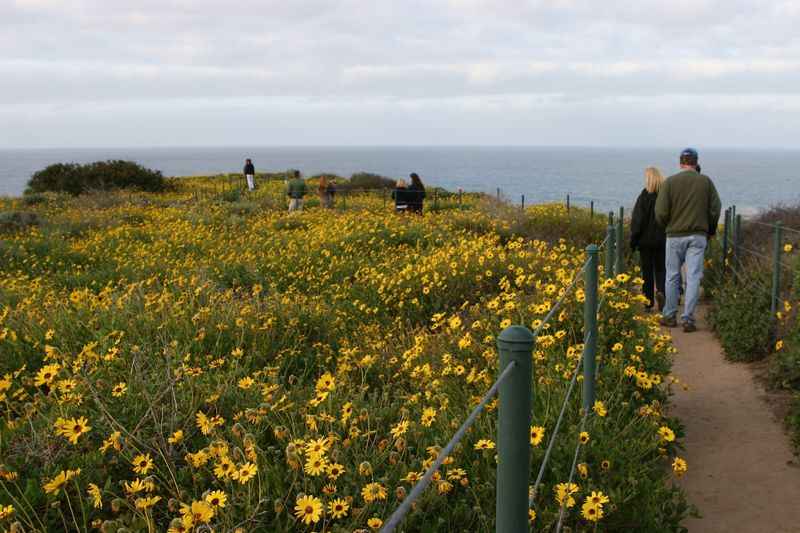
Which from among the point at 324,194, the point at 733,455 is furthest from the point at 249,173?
the point at 733,455

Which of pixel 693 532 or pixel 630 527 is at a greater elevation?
pixel 630 527

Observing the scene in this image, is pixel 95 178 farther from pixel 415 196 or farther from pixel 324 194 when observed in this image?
pixel 415 196

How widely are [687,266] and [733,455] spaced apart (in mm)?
3736

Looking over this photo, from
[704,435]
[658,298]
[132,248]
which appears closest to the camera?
[704,435]

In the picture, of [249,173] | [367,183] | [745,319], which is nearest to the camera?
[745,319]

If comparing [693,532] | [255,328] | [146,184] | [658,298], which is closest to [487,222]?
[658,298]

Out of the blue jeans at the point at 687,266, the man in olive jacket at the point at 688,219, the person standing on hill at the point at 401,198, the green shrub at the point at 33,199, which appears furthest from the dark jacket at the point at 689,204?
the green shrub at the point at 33,199

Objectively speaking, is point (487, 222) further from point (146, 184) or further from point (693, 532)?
point (146, 184)

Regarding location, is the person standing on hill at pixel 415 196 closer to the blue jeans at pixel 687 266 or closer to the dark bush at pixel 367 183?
the blue jeans at pixel 687 266

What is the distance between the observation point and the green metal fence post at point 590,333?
438 cm

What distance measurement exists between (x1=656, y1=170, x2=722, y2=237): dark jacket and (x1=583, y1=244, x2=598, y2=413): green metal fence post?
416cm

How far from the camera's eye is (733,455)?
5.24 m

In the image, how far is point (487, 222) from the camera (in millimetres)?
14797

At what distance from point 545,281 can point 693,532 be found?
13.5 ft
